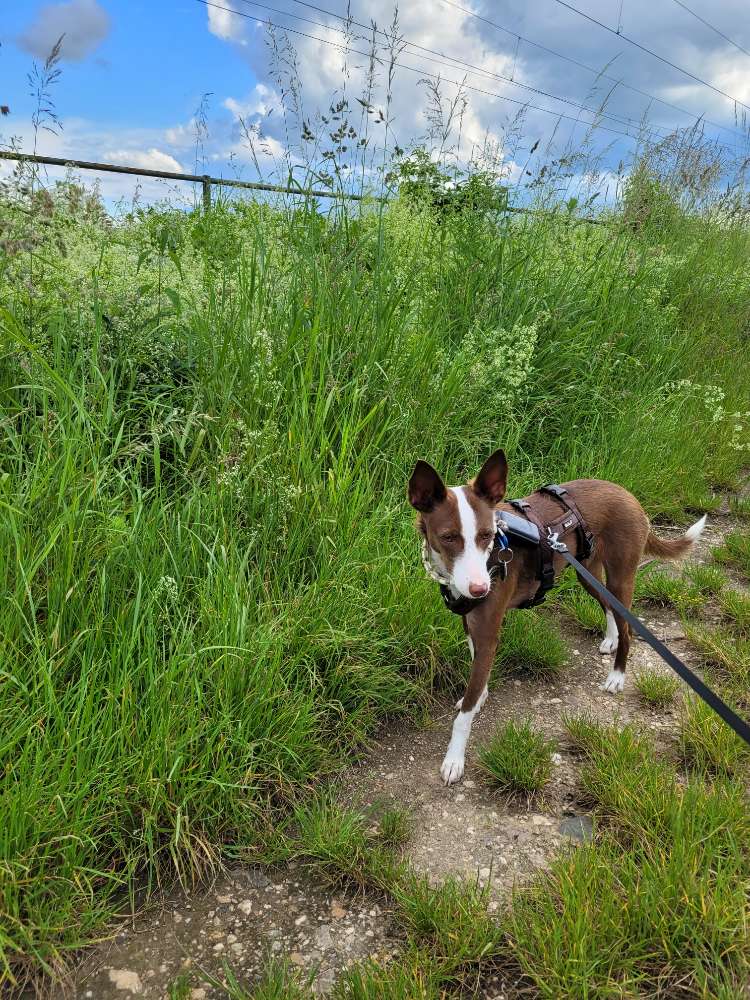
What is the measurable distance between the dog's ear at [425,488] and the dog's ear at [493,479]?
6.0 inches

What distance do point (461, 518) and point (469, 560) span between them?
14 centimetres

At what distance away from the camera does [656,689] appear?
2.64 metres

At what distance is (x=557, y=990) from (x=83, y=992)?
3.65 ft

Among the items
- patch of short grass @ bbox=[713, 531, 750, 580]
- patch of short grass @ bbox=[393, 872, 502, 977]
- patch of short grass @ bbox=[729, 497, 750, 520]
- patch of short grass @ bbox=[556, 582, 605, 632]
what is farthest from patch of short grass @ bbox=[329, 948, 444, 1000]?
patch of short grass @ bbox=[729, 497, 750, 520]

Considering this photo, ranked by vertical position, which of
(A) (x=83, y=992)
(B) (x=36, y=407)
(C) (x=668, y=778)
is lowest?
(A) (x=83, y=992)

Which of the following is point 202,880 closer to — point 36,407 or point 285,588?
point 285,588

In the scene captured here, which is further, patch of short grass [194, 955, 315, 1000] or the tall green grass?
the tall green grass

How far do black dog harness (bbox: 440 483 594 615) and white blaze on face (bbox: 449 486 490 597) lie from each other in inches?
3.7

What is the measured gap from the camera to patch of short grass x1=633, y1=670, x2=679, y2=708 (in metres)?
2.63

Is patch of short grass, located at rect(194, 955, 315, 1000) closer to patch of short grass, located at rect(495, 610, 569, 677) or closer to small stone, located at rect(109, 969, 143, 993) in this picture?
small stone, located at rect(109, 969, 143, 993)

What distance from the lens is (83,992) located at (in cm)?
152

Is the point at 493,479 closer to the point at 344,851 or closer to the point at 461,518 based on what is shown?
the point at 461,518

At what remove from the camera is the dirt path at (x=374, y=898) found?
1595 millimetres

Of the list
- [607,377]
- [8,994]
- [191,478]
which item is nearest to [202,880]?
[8,994]
